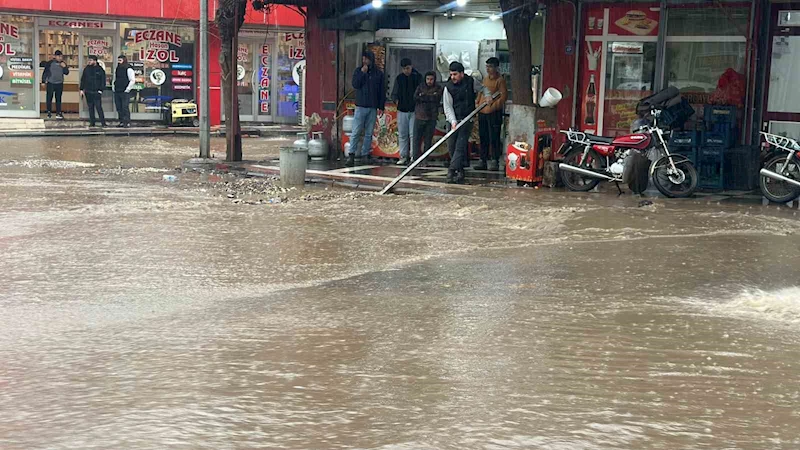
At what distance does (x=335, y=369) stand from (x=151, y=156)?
16.1 metres

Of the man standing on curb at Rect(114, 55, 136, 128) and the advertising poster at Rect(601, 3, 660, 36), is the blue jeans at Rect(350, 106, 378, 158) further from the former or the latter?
the man standing on curb at Rect(114, 55, 136, 128)

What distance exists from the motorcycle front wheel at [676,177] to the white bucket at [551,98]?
8.16 feet

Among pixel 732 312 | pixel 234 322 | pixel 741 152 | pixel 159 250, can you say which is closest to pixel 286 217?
pixel 159 250

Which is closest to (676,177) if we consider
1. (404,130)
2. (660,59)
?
(660,59)

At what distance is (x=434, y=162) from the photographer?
20.0 meters

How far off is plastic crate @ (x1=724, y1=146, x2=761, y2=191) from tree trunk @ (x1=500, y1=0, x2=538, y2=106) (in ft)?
10.5

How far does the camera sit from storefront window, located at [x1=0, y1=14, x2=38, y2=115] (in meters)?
29.3

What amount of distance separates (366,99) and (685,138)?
6.48 meters

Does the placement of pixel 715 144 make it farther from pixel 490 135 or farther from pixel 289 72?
pixel 289 72

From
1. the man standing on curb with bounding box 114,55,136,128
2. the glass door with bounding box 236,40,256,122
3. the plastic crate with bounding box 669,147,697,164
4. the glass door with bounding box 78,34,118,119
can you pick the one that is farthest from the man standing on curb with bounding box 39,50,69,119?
the plastic crate with bounding box 669,147,697,164

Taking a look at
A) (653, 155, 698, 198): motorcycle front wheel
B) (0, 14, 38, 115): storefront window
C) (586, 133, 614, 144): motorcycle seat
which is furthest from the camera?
(0, 14, 38, 115): storefront window

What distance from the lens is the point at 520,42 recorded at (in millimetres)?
16375

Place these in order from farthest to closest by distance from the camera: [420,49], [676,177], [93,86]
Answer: [93,86]
[420,49]
[676,177]

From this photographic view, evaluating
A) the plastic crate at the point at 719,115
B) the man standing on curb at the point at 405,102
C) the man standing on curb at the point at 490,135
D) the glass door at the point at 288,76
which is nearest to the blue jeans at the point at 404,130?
the man standing on curb at the point at 405,102
